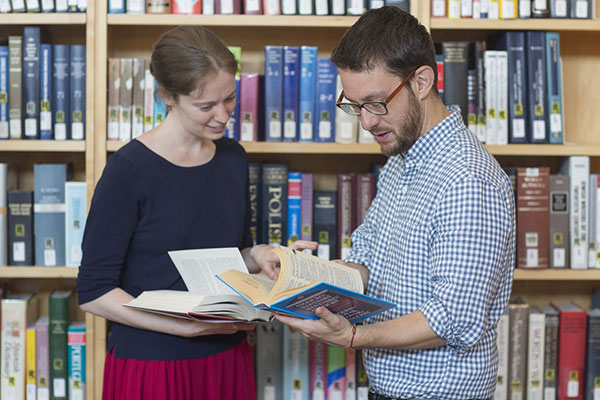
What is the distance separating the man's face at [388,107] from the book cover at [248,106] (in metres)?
0.78

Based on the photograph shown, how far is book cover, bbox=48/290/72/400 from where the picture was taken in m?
2.10

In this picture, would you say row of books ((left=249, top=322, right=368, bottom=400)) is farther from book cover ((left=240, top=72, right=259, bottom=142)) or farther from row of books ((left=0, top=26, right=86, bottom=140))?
row of books ((left=0, top=26, right=86, bottom=140))

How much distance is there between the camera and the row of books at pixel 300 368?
2139 mm

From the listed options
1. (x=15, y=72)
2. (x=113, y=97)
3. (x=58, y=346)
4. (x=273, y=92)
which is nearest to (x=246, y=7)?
(x=273, y=92)

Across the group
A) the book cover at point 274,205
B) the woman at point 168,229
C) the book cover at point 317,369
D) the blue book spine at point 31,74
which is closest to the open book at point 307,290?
the woman at point 168,229

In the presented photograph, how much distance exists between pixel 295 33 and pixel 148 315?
1.20 metres

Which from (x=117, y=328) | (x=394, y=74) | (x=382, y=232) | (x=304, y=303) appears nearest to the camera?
(x=304, y=303)

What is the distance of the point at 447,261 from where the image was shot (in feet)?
3.86

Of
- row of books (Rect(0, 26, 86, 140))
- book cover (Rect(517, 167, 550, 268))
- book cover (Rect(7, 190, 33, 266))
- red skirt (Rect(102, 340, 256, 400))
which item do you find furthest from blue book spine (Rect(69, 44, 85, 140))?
book cover (Rect(517, 167, 550, 268))

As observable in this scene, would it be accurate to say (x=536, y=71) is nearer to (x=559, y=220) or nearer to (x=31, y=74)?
(x=559, y=220)

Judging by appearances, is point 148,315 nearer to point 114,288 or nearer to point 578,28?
point 114,288

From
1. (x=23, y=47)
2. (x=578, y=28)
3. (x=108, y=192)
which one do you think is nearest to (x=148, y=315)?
(x=108, y=192)

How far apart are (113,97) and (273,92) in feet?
1.55

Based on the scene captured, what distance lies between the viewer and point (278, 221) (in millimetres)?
2104
